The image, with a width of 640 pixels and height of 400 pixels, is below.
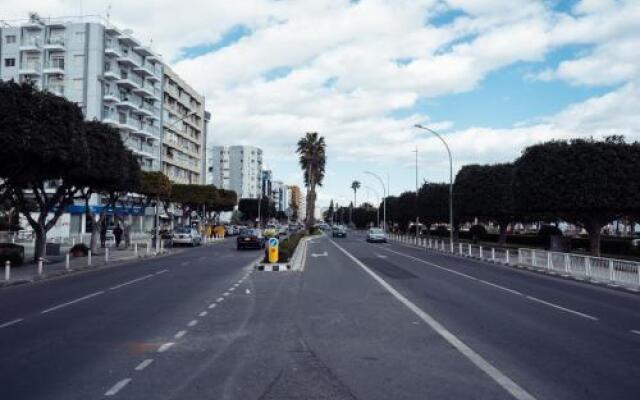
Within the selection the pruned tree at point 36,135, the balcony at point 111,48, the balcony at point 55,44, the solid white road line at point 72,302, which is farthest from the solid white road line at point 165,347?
the balcony at point 55,44

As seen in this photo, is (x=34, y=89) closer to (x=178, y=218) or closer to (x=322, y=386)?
(x=322, y=386)

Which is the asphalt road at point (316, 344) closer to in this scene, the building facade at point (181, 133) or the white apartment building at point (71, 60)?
the white apartment building at point (71, 60)

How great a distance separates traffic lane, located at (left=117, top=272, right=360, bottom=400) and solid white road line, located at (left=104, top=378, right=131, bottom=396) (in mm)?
99

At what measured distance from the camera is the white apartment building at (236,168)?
518 feet

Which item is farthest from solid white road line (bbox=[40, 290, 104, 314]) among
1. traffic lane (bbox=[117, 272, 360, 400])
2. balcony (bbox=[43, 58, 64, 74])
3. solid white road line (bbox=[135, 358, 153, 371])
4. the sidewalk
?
balcony (bbox=[43, 58, 64, 74])

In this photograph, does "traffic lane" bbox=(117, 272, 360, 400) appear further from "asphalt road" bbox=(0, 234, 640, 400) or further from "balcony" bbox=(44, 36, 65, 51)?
"balcony" bbox=(44, 36, 65, 51)

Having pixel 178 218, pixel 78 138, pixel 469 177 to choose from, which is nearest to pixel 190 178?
pixel 178 218

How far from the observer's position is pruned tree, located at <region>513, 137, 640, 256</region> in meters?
28.6

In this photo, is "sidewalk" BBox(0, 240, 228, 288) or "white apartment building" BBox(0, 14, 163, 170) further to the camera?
"white apartment building" BBox(0, 14, 163, 170)

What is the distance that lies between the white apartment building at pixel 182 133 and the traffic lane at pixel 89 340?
63758 mm

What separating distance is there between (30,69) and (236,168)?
103m

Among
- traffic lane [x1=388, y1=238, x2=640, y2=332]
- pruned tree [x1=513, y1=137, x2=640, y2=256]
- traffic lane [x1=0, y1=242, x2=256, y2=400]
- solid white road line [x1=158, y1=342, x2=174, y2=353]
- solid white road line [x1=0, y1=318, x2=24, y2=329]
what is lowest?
traffic lane [x1=388, y1=238, x2=640, y2=332]

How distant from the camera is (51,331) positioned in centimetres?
993

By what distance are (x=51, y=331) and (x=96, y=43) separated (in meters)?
59.7
